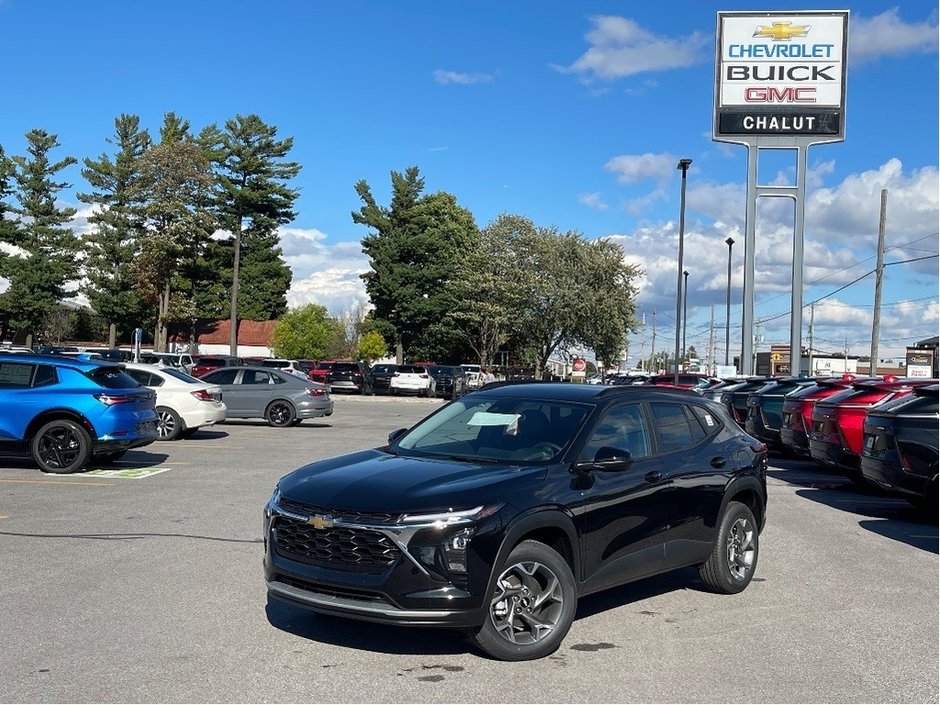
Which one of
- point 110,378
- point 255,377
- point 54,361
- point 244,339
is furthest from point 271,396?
point 244,339

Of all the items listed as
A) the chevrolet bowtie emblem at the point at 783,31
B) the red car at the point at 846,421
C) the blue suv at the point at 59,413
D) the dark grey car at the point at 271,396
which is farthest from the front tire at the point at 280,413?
the chevrolet bowtie emblem at the point at 783,31

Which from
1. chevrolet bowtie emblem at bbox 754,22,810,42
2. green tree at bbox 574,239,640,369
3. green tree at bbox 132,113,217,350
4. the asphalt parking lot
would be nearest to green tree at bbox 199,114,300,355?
green tree at bbox 132,113,217,350

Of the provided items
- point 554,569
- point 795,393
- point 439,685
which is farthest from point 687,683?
point 795,393

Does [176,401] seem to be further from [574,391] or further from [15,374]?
[574,391]

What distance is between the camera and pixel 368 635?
20.5 ft

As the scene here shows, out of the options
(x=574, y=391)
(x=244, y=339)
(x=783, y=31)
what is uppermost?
(x=783, y=31)

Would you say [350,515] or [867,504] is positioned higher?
[350,515]

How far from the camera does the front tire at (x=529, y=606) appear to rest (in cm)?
568

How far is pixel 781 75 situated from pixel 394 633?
3545 centimetres

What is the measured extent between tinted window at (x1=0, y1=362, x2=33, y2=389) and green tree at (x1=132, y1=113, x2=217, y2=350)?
5276 centimetres

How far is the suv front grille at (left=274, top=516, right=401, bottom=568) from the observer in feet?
17.9

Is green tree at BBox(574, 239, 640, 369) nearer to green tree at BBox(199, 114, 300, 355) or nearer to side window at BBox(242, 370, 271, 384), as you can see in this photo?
green tree at BBox(199, 114, 300, 355)

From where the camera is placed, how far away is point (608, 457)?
6.25 m

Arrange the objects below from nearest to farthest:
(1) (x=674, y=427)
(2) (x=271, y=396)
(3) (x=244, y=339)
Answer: (1) (x=674, y=427)
(2) (x=271, y=396)
(3) (x=244, y=339)
